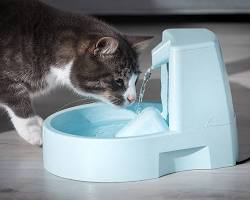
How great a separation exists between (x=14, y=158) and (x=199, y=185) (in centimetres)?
56

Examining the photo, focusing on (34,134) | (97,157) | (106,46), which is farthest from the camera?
(34,134)

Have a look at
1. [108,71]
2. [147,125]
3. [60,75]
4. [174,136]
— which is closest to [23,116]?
[60,75]

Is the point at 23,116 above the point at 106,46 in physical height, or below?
below

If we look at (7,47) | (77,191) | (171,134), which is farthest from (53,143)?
(7,47)

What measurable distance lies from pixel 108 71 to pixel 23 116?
13.0 inches

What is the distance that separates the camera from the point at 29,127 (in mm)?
2139

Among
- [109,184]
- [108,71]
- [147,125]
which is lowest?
[109,184]

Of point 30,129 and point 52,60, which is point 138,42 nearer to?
point 52,60

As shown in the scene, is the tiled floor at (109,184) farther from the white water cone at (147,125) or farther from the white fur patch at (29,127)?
the white water cone at (147,125)

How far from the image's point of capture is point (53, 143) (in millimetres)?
1805

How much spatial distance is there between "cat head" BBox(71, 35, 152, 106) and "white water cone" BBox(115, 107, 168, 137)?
0.50ft

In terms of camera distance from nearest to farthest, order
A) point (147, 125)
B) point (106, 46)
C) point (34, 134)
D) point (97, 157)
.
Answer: point (97, 157)
point (147, 125)
point (106, 46)
point (34, 134)

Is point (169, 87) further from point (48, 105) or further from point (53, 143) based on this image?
point (48, 105)

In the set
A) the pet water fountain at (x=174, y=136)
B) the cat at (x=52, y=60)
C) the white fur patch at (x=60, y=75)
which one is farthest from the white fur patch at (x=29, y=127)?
the pet water fountain at (x=174, y=136)
